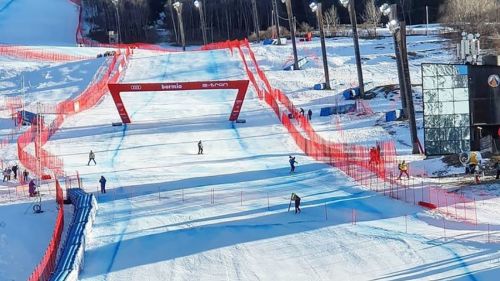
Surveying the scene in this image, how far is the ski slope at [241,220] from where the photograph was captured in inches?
794

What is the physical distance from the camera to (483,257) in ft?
65.5

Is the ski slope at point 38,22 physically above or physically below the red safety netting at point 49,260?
above

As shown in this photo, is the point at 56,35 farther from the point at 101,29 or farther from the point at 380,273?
the point at 380,273

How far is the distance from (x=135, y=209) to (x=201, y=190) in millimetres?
3284

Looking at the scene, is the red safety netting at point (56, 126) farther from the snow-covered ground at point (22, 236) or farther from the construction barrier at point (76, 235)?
the construction barrier at point (76, 235)

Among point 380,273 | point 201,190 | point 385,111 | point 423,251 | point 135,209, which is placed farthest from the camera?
point 385,111

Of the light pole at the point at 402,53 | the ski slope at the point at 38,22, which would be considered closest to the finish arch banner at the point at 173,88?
the light pole at the point at 402,53

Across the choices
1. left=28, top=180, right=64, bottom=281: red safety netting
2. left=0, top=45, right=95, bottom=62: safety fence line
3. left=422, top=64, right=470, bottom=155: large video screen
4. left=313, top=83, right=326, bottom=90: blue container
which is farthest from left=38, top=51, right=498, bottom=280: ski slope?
left=0, top=45, right=95, bottom=62: safety fence line

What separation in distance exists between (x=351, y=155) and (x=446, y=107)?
22.7 feet

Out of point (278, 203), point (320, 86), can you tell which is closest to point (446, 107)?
point (278, 203)

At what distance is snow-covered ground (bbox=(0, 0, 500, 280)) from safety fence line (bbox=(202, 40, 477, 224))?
0.52 meters

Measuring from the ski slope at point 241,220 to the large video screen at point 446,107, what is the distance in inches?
144

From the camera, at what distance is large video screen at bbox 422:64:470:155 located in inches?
1148

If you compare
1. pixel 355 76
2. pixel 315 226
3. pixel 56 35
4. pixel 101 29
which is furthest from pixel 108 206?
pixel 101 29
